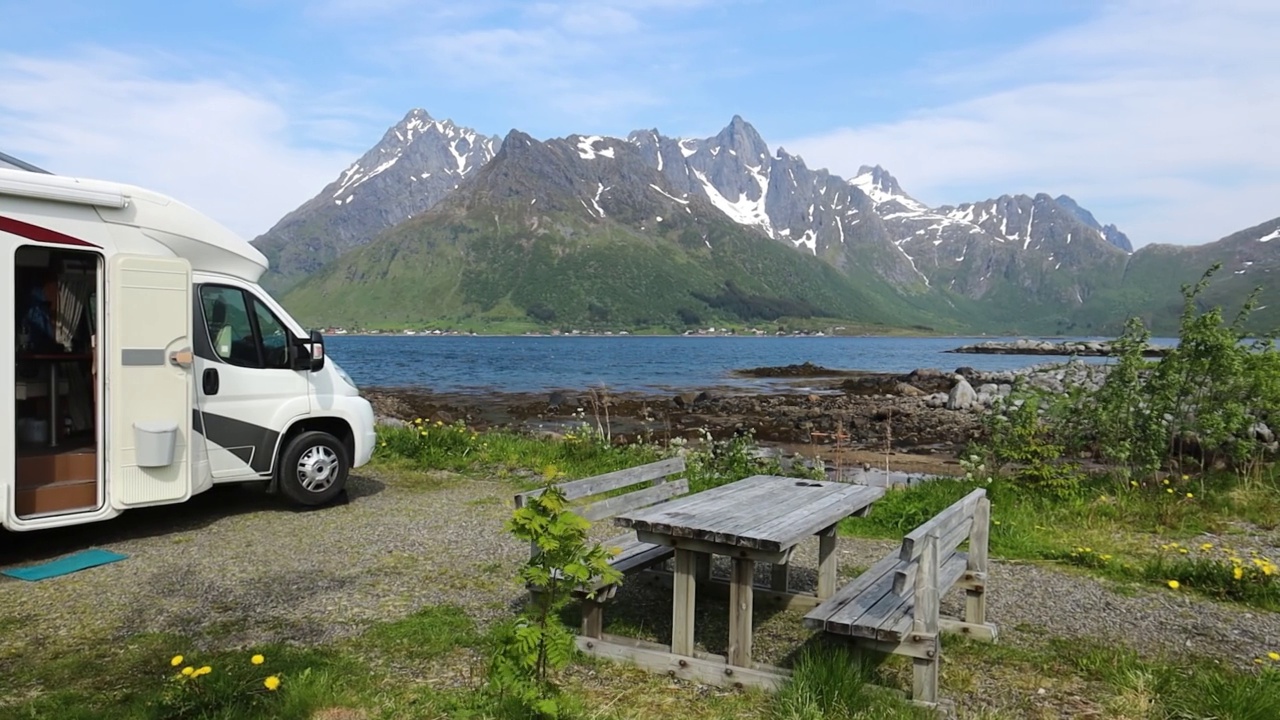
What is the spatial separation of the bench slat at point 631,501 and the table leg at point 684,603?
694 millimetres

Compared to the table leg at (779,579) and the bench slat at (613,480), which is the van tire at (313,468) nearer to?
the bench slat at (613,480)

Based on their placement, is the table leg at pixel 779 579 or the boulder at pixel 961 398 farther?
the boulder at pixel 961 398

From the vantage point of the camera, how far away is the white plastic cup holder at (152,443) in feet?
28.1

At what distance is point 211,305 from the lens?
376 inches

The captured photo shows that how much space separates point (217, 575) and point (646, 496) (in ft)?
13.9

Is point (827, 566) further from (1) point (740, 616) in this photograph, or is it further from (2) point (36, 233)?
(2) point (36, 233)

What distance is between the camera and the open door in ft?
27.6

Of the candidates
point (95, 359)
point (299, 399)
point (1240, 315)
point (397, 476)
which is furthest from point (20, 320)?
point (1240, 315)

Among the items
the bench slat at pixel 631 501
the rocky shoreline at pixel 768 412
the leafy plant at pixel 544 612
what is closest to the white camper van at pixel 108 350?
the bench slat at pixel 631 501

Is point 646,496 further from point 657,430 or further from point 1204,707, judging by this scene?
point 657,430

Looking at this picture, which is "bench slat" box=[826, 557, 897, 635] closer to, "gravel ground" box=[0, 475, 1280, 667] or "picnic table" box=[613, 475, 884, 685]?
"picnic table" box=[613, 475, 884, 685]

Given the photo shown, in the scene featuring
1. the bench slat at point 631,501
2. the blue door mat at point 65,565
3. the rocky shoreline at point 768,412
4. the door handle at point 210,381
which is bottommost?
the rocky shoreline at point 768,412

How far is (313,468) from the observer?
10.5 meters


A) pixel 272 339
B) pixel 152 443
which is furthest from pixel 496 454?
pixel 152 443
